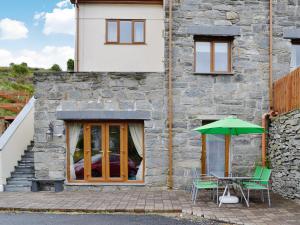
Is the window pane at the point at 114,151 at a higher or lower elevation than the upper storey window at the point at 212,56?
lower

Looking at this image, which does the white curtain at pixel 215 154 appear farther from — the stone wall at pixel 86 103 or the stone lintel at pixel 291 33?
the stone lintel at pixel 291 33

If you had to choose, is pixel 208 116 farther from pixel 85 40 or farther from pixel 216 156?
pixel 85 40

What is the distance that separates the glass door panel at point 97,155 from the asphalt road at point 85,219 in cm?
292

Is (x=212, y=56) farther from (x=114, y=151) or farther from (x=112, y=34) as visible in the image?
(x=112, y=34)

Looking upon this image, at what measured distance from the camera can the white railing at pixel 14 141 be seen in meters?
10.2

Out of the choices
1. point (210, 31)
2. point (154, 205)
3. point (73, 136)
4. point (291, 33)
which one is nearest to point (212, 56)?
point (210, 31)

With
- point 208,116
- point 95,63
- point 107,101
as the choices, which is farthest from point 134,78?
point 95,63

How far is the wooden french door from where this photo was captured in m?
10.2

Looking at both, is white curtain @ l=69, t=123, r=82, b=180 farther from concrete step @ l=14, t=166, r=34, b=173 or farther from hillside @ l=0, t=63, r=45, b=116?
hillside @ l=0, t=63, r=45, b=116

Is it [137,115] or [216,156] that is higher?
[137,115]

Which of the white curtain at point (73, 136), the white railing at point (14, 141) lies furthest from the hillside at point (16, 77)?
the white curtain at point (73, 136)

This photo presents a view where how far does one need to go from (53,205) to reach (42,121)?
304 centimetres

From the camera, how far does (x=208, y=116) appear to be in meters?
10.2

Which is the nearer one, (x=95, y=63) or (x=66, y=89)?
(x=66, y=89)
